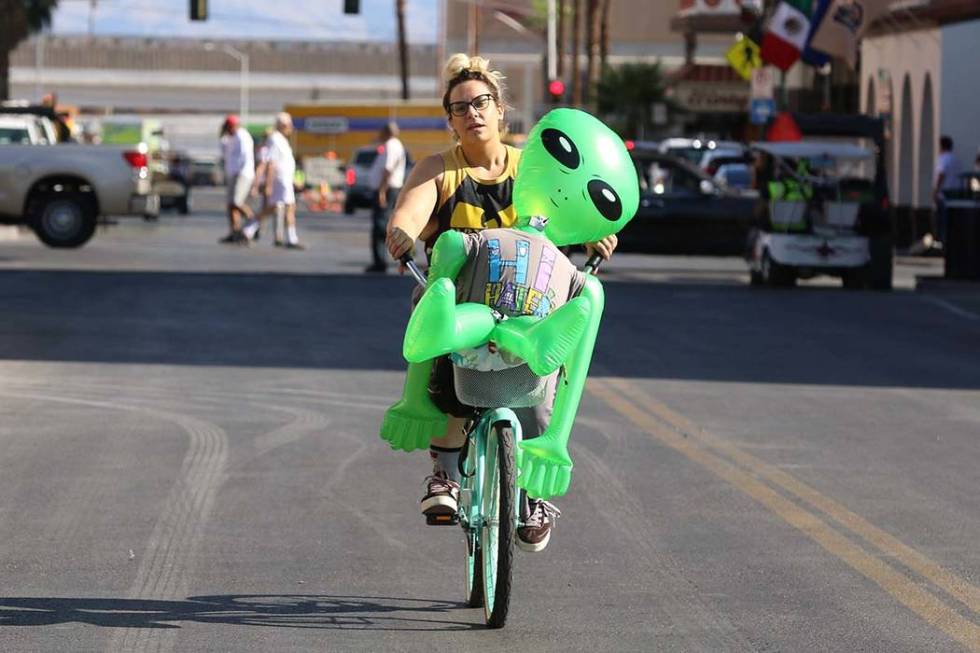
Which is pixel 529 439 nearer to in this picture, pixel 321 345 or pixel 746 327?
pixel 321 345

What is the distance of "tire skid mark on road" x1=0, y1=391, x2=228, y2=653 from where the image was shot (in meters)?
6.74

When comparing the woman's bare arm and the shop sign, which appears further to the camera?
the shop sign

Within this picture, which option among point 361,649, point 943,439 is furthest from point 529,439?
point 943,439

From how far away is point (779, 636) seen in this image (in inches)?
265

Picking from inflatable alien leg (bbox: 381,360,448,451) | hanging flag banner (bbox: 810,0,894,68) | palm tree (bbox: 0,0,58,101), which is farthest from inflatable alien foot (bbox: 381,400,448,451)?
palm tree (bbox: 0,0,58,101)

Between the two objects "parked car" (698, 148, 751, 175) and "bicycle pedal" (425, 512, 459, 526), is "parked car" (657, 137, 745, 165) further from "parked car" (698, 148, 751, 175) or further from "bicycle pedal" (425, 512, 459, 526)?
"bicycle pedal" (425, 512, 459, 526)

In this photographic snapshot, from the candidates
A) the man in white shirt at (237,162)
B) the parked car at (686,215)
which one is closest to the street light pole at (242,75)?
the man in white shirt at (237,162)

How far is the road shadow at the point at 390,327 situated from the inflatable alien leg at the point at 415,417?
297 inches

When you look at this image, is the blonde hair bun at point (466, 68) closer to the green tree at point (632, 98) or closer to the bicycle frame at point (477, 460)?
the bicycle frame at point (477, 460)

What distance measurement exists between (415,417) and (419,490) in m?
Answer: 2.67

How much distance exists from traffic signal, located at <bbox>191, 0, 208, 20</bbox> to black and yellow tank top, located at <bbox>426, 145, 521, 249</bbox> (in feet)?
119

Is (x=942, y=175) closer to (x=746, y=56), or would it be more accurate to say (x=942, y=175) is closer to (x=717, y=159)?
(x=746, y=56)

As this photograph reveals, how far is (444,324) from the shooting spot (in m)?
6.45

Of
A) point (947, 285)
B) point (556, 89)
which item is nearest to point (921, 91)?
point (556, 89)
